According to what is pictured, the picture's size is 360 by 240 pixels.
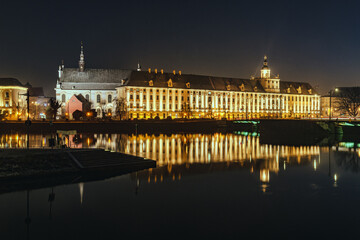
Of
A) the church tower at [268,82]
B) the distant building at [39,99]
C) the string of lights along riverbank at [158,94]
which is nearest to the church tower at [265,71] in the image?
the church tower at [268,82]

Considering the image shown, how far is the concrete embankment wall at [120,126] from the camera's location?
7624cm

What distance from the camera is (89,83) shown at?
435 feet

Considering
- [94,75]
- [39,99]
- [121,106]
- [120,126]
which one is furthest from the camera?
[39,99]

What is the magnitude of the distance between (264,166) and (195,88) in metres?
102

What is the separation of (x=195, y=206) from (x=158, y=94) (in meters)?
109

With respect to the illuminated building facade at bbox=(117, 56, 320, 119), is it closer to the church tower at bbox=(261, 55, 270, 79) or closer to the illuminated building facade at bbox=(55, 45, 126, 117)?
the church tower at bbox=(261, 55, 270, 79)

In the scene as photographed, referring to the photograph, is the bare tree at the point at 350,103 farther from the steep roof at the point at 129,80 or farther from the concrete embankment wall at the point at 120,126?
the concrete embankment wall at the point at 120,126

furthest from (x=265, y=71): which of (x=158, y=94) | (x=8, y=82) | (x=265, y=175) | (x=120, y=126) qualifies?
(x=265, y=175)

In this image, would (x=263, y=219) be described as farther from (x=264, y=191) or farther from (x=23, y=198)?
(x=23, y=198)

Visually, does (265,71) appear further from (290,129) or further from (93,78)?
(290,129)

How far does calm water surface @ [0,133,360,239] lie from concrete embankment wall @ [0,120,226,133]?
4803 cm

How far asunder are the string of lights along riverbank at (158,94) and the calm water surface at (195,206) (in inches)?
3346

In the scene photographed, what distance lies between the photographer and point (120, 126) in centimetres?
8450

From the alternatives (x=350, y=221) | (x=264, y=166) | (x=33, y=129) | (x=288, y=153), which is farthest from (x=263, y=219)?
(x=33, y=129)
